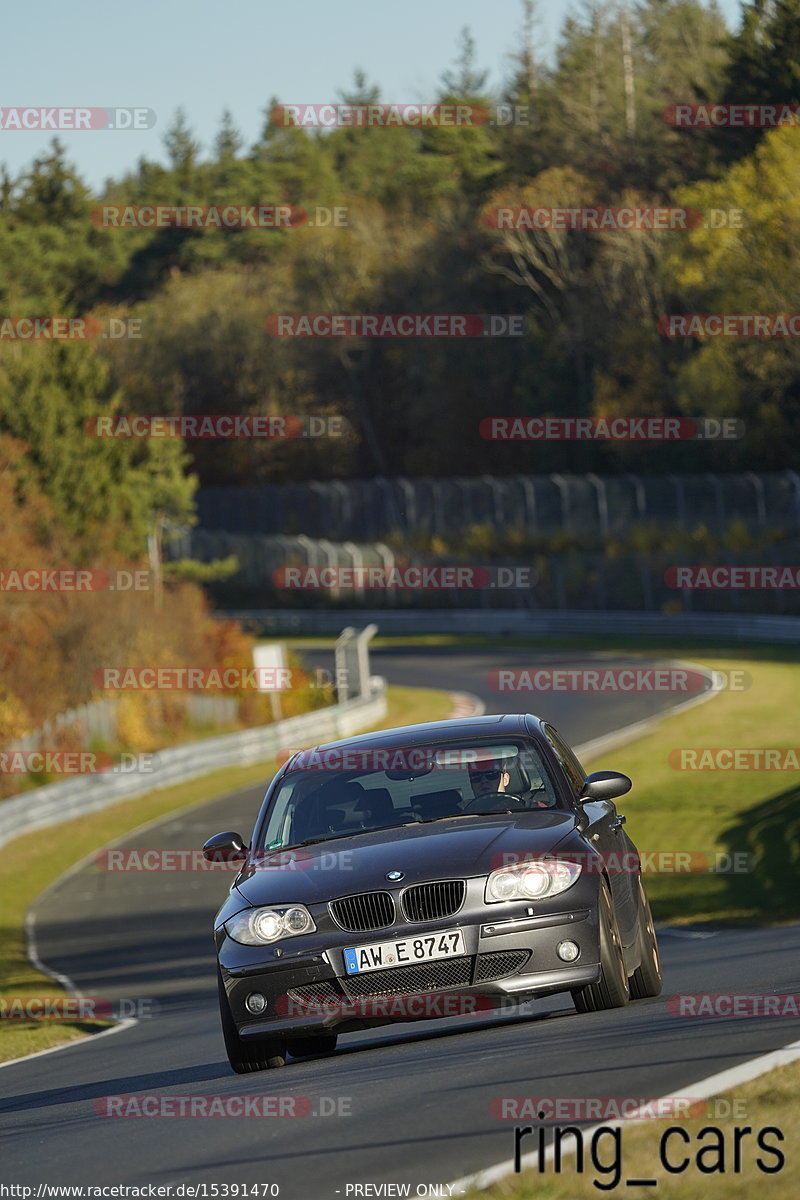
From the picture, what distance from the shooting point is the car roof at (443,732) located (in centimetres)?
1003

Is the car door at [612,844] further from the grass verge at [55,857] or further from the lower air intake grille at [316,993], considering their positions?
the grass verge at [55,857]

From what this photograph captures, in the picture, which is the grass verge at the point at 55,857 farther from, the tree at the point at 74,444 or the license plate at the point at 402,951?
the tree at the point at 74,444

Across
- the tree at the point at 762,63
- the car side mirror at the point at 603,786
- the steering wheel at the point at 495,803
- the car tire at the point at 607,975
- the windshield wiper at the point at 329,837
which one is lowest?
the car tire at the point at 607,975

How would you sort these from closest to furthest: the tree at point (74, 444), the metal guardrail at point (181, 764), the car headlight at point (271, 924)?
1. the car headlight at point (271, 924)
2. the metal guardrail at point (181, 764)
3. the tree at point (74, 444)

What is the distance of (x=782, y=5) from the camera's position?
7369 centimetres

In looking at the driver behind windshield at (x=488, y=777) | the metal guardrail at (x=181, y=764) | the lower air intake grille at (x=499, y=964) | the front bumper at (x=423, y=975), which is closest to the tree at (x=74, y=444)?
the metal guardrail at (x=181, y=764)

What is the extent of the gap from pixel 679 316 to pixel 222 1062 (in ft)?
223

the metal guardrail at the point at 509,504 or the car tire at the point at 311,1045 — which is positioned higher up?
the metal guardrail at the point at 509,504

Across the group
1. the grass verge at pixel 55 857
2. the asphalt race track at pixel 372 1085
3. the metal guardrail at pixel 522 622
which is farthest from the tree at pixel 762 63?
the asphalt race track at pixel 372 1085

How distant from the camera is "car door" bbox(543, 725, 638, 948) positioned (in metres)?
9.52

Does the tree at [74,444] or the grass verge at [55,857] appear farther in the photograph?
the tree at [74,444]

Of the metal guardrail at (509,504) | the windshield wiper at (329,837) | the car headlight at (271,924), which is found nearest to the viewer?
the car headlight at (271,924)

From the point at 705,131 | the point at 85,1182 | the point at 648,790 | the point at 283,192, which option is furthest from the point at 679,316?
the point at 85,1182

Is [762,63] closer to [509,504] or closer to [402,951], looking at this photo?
[509,504]
